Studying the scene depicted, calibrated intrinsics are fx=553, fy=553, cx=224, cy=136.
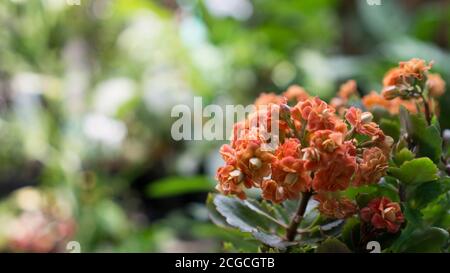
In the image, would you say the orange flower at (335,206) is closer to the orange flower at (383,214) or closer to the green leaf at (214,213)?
the orange flower at (383,214)

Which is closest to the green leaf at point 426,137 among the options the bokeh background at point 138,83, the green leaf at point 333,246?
the green leaf at point 333,246

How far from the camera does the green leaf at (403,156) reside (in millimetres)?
385

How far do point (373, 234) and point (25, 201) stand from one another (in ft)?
4.79

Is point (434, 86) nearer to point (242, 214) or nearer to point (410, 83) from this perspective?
point (410, 83)

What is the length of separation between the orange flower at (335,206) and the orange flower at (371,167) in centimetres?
2

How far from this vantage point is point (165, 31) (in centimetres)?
179

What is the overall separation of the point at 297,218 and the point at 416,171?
0.09 metres

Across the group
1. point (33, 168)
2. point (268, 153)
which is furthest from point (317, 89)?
Result: point (268, 153)

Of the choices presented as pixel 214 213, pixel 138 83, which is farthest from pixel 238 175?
pixel 138 83

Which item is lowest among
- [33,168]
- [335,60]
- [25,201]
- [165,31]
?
[25,201]

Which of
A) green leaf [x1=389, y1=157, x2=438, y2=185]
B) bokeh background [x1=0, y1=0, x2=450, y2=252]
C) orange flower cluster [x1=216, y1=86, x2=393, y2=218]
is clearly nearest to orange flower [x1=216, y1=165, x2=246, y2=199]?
orange flower cluster [x1=216, y1=86, x2=393, y2=218]

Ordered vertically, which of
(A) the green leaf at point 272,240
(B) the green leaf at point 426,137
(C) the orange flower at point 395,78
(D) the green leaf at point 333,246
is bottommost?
(D) the green leaf at point 333,246

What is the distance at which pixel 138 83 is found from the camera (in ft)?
6.21
